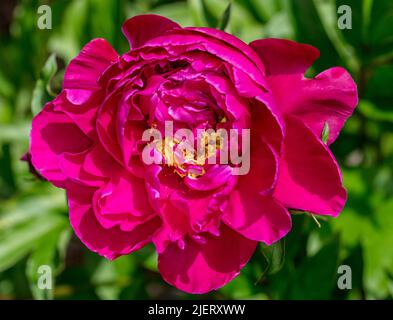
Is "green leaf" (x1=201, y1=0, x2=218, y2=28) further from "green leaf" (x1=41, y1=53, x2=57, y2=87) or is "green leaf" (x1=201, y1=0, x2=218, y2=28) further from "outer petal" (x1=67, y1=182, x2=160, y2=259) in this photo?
"outer petal" (x1=67, y1=182, x2=160, y2=259)

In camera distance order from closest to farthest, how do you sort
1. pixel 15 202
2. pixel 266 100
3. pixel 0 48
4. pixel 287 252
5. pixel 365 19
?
1. pixel 266 100
2. pixel 287 252
3. pixel 365 19
4. pixel 15 202
5. pixel 0 48

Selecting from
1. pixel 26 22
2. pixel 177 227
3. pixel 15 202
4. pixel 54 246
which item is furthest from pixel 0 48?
pixel 177 227

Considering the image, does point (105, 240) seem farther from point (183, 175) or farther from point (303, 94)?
point (303, 94)

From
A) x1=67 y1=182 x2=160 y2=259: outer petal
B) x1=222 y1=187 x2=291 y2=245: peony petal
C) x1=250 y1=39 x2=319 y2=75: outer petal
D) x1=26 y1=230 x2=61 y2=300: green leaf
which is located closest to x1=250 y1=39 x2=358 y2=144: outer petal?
x1=250 y1=39 x2=319 y2=75: outer petal

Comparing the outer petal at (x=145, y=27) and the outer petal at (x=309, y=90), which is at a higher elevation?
the outer petal at (x=145, y=27)

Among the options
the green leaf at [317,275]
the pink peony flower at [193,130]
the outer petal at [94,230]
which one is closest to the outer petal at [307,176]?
the pink peony flower at [193,130]

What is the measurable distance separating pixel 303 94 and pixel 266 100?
0.08 meters

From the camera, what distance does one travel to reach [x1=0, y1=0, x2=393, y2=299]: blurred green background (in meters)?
1.04

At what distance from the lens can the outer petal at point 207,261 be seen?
77 centimetres

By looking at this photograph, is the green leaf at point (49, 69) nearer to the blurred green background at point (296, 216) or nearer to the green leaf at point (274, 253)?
the blurred green background at point (296, 216)

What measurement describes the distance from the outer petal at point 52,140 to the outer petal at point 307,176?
0.27m

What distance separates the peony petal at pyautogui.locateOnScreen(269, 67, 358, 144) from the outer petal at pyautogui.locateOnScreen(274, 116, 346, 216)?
3 cm

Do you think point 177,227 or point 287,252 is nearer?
point 177,227

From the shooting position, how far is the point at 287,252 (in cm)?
99
